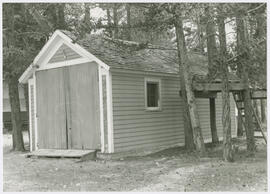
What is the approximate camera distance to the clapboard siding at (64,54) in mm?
Answer: 14977

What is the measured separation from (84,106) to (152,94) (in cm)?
294

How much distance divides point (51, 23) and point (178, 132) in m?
7.92

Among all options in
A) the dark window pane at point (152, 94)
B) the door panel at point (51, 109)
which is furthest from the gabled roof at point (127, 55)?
the door panel at point (51, 109)

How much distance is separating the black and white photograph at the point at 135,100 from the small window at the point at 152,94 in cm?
5

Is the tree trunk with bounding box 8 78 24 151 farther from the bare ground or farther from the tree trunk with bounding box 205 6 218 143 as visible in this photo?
the tree trunk with bounding box 205 6 218 143

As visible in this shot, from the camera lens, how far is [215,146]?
16.8 m

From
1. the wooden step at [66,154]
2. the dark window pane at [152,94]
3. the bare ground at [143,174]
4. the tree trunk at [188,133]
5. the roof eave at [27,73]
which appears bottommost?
the bare ground at [143,174]

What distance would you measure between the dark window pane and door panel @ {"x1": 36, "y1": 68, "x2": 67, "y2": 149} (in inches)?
129

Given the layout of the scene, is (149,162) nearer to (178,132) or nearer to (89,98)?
(89,98)

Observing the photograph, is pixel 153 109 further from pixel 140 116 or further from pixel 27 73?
pixel 27 73

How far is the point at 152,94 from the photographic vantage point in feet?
53.3

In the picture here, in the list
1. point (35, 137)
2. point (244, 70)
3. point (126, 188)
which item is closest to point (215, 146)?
point (244, 70)

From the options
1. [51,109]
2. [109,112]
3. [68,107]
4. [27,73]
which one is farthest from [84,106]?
[27,73]

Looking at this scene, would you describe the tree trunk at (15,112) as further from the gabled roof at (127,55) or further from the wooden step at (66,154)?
the gabled roof at (127,55)
